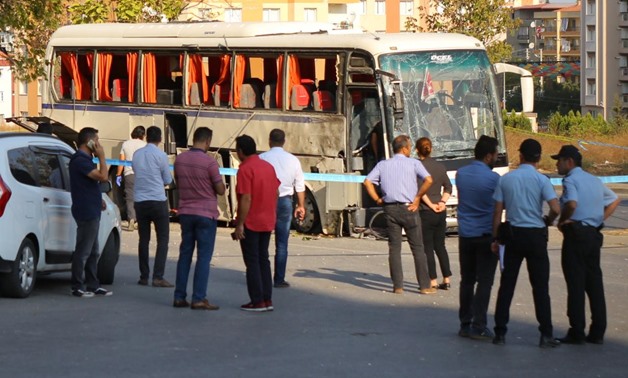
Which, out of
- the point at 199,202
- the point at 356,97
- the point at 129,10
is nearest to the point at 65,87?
the point at 129,10

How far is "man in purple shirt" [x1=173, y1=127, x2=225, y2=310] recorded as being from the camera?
42.2ft

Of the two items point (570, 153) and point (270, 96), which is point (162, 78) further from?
point (570, 153)

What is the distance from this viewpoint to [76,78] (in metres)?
28.0

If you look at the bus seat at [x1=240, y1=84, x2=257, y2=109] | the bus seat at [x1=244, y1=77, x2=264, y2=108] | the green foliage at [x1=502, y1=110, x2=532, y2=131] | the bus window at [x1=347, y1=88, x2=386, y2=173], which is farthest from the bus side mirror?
the green foliage at [x1=502, y1=110, x2=532, y2=131]

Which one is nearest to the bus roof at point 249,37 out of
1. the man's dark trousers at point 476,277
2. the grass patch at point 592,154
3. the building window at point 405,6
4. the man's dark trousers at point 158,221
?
the man's dark trousers at point 158,221

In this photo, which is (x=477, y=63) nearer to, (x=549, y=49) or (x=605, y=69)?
(x=605, y=69)

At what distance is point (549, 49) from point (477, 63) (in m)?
148

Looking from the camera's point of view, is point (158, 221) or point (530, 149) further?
point (158, 221)

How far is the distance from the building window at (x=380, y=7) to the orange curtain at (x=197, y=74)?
64182mm

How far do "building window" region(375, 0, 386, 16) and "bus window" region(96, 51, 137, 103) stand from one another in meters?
62.6

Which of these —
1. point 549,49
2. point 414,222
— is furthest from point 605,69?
point 414,222

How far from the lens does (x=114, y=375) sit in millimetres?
9562

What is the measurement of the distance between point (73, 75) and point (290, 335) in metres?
17.4

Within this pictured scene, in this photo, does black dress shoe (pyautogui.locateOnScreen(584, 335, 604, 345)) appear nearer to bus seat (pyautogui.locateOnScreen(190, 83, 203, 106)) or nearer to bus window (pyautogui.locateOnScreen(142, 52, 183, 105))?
bus seat (pyautogui.locateOnScreen(190, 83, 203, 106))
